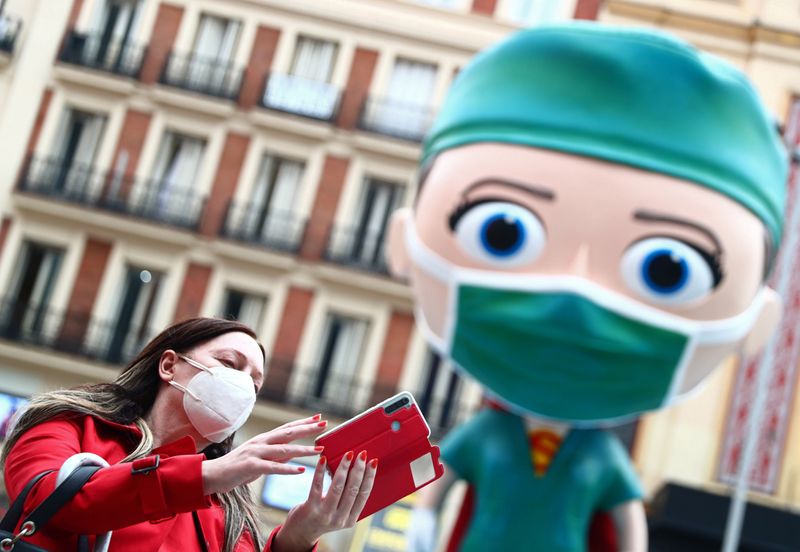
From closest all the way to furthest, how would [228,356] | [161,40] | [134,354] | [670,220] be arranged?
1. [228,356]
2. [670,220]
3. [134,354]
4. [161,40]

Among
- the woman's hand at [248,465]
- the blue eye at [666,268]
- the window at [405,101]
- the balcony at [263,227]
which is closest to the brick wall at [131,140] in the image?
the balcony at [263,227]

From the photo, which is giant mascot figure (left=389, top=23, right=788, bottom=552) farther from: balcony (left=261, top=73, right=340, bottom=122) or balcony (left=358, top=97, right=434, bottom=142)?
balcony (left=261, top=73, right=340, bottom=122)

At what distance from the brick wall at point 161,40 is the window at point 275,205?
2.23 m

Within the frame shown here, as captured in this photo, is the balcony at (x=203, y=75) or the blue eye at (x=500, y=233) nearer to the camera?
the blue eye at (x=500, y=233)

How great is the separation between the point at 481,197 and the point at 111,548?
15.3ft

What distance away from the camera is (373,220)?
18984 mm

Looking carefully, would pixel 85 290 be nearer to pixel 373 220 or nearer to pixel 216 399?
pixel 373 220

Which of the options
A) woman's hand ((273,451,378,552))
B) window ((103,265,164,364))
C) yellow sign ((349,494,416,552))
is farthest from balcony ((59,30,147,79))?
woman's hand ((273,451,378,552))

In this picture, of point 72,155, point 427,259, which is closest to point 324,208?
point 72,155

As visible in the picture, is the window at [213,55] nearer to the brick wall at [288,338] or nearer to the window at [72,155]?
the window at [72,155]

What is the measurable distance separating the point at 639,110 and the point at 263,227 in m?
12.9

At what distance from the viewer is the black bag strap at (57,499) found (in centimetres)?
197

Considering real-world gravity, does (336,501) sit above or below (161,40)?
below

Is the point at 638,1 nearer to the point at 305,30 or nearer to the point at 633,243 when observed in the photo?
the point at 305,30
